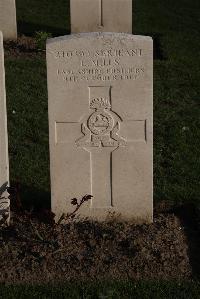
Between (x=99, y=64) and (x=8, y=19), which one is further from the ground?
(x=8, y=19)

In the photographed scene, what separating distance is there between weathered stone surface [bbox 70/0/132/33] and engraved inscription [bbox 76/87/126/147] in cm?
674

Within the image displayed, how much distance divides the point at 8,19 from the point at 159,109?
12.6ft

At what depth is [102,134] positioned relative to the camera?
5758 millimetres

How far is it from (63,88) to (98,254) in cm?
127

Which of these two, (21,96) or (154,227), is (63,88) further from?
(21,96)

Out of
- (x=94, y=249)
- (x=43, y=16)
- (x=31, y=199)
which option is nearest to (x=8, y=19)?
(x=43, y=16)

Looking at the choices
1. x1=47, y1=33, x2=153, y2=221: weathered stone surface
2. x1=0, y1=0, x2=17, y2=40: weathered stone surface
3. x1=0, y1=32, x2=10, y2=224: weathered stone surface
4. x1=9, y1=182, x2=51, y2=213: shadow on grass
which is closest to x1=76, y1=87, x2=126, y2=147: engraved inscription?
x1=47, y1=33, x2=153, y2=221: weathered stone surface

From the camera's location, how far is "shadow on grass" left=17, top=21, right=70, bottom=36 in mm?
13394

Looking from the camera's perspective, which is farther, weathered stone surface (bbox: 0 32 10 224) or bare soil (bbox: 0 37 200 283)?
weathered stone surface (bbox: 0 32 10 224)

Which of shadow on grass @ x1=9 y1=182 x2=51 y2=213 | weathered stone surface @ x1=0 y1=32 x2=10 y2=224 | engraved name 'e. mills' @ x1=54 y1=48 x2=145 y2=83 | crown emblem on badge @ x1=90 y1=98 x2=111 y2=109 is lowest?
shadow on grass @ x1=9 y1=182 x2=51 y2=213

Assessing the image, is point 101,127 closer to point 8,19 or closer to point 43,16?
point 8,19

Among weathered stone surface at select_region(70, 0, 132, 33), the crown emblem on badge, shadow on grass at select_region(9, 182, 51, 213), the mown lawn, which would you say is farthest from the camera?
weathered stone surface at select_region(70, 0, 132, 33)

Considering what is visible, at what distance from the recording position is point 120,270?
17.3 ft

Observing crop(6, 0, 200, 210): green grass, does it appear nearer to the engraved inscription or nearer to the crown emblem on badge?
the engraved inscription
